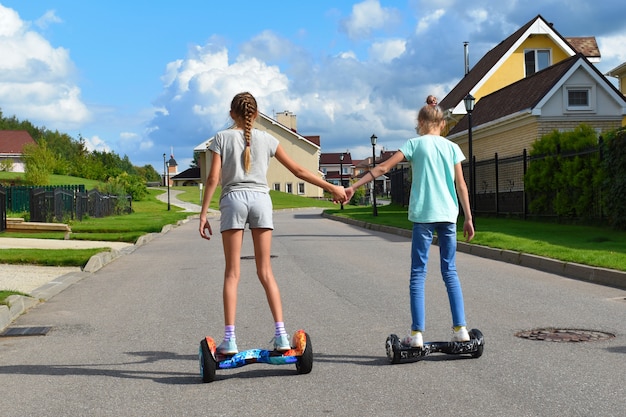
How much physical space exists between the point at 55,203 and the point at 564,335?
2572cm

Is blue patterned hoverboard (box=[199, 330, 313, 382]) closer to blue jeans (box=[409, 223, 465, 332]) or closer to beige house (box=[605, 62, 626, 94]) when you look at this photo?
blue jeans (box=[409, 223, 465, 332])

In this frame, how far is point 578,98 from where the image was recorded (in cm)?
3044

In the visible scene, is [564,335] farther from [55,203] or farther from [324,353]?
[55,203]

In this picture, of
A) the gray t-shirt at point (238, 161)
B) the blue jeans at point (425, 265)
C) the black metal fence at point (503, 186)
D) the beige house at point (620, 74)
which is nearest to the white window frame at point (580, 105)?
the black metal fence at point (503, 186)

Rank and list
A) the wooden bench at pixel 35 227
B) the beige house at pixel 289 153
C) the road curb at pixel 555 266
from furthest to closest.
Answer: the beige house at pixel 289 153 → the wooden bench at pixel 35 227 → the road curb at pixel 555 266

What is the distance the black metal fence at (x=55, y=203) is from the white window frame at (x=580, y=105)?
19.3 meters

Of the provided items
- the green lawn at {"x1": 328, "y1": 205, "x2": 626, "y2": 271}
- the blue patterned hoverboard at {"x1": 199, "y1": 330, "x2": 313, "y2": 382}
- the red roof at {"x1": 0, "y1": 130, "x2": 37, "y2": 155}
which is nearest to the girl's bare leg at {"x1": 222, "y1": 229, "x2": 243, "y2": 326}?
the blue patterned hoverboard at {"x1": 199, "y1": 330, "x2": 313, "y2": 382}

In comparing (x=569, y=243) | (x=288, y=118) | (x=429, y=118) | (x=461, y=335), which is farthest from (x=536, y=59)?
(x=288, y=118)

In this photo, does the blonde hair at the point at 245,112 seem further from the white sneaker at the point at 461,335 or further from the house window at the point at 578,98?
the house window at the point at 578,98

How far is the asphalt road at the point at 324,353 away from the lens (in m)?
4.81

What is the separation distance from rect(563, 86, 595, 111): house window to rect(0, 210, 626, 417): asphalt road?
19.1 metres

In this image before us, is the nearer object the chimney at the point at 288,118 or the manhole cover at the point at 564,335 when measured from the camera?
the manhole cover at the point at 564,335

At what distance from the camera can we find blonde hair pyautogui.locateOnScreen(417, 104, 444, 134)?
6.23 metres

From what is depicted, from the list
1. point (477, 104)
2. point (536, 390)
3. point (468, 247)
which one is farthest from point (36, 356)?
point (477, 104)
